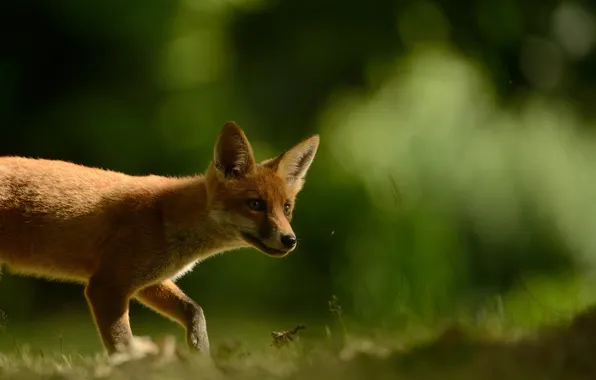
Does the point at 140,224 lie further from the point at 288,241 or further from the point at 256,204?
the point at 288,241

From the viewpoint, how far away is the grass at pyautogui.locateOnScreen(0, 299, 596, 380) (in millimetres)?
2883

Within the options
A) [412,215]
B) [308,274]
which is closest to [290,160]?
[412,215]

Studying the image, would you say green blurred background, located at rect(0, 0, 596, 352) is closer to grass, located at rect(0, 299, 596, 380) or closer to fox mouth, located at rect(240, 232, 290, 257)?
fox mouth, located at rect(240, 232, 290, 257)

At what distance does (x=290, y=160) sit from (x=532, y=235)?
182 inches

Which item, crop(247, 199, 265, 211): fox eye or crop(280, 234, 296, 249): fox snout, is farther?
crop(247, 199, 265, 211): fox eye

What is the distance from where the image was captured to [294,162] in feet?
16.4

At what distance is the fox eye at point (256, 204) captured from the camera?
15.4 ft

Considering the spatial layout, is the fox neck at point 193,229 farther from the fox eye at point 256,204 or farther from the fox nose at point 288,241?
the fox nose at point 288,241

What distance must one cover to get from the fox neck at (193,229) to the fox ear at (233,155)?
0.55 feet

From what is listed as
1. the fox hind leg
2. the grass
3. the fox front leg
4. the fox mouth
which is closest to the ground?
the grass

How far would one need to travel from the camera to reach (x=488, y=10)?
1045cm

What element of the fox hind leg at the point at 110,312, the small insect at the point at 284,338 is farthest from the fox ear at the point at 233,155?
the small insect at the point at 284,338

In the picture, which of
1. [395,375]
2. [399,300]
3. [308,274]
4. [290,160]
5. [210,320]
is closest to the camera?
[395,375]

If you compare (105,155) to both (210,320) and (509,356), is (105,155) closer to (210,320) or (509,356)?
(210,320)
